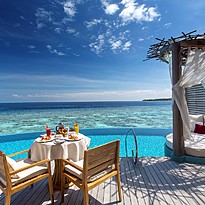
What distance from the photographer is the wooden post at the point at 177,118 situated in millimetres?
3432

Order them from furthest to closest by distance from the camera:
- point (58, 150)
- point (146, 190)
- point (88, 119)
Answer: point (88, 119)
point (146, 190)
point (58, 150)

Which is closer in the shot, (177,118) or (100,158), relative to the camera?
(100,158)

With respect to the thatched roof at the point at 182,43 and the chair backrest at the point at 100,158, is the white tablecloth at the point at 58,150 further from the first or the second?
the thatched roof at the point at 182,43

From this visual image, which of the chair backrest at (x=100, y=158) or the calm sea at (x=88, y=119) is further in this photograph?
the calm sea at (x=88, y=119)

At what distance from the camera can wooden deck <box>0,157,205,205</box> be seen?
2076mm

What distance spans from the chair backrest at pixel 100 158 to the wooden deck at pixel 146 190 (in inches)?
19.3

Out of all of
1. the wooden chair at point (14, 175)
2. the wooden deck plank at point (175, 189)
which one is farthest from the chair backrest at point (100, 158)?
the wooden deck plank at point (175, 189)

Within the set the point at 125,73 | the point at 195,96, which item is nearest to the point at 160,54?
the point at 195,96

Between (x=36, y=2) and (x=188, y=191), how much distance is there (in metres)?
7.45

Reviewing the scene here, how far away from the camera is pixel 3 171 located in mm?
1745

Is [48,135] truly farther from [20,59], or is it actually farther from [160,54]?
[20,59]

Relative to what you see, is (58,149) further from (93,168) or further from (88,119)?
(88,119)

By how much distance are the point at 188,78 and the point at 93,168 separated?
9.16 feet

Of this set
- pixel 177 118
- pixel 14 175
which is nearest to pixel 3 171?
pixel 14 175
